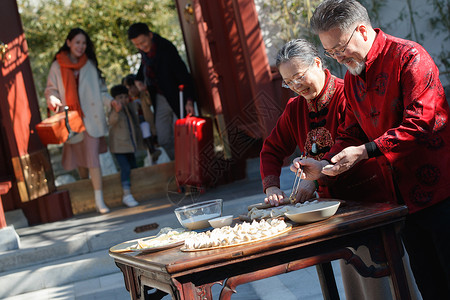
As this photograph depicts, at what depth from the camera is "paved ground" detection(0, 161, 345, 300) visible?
4094mm

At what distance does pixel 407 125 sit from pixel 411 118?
3cm

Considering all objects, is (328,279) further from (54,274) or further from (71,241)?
(71,241)

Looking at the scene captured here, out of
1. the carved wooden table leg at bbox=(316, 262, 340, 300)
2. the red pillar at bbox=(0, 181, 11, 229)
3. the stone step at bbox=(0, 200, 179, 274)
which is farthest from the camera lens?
the red pillar at bbox=(0, 181, 11, 229)

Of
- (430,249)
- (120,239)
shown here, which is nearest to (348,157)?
(430,249)

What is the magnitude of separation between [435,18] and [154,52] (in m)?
2.97

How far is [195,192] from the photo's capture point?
6883 millimetres

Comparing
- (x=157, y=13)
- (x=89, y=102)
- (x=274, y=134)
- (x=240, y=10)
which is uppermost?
(x=157, y=13)

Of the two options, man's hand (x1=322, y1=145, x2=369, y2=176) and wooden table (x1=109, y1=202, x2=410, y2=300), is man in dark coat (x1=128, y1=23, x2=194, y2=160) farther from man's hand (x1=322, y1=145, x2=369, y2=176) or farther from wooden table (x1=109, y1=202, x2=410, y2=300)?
wooden table (x1=109, y1=202, x2=410, y2=300)

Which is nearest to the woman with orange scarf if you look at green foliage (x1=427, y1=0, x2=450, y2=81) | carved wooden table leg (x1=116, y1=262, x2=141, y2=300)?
green foliage (x1=427, y1=0, x2=450, y2=81)

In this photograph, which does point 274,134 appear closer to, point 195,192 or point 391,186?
point 391,186

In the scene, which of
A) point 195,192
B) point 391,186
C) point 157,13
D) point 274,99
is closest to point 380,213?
point 391,186

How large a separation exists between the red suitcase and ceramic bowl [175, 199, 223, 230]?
151 inches

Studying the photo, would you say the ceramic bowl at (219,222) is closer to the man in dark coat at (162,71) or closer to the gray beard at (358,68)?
the gray beard at (358,68)

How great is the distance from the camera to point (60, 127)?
20.4 feet
